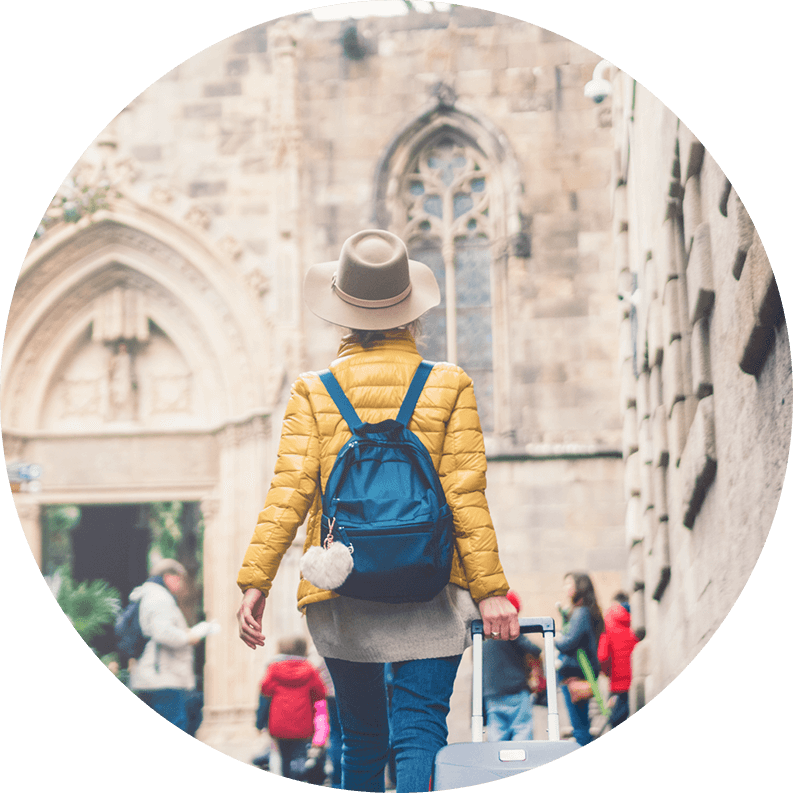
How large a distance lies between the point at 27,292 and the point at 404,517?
218 centimetres

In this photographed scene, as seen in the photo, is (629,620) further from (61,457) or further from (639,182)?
(61,457)

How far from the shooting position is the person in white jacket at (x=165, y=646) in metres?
4.08

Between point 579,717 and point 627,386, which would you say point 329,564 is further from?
point 627,386

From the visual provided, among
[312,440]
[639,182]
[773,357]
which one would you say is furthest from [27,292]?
[773,357]

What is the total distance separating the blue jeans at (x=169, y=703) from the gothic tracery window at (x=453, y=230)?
164 centimetres

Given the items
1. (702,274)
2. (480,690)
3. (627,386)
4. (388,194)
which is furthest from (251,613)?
(388,194)

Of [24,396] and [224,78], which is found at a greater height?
[224,78]

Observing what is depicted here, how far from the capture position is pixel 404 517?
3.10 metres

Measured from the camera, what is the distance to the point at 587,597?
4211mm

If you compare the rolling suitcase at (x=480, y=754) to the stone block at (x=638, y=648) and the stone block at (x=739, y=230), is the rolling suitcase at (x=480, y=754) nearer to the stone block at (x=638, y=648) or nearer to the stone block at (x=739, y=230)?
the stone block at (x=638, y=648)

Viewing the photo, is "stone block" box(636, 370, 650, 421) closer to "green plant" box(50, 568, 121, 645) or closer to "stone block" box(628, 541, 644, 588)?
"stone block" box(628, 541, 644, 588)

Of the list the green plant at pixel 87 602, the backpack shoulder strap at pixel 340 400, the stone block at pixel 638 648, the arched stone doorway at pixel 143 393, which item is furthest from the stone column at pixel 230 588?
the stone block at pixel 638 648

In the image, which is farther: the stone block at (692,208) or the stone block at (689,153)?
the stone block at (692,208)

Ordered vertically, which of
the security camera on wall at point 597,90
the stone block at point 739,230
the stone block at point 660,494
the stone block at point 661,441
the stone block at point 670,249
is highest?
the security camera on wall at point 597,90
